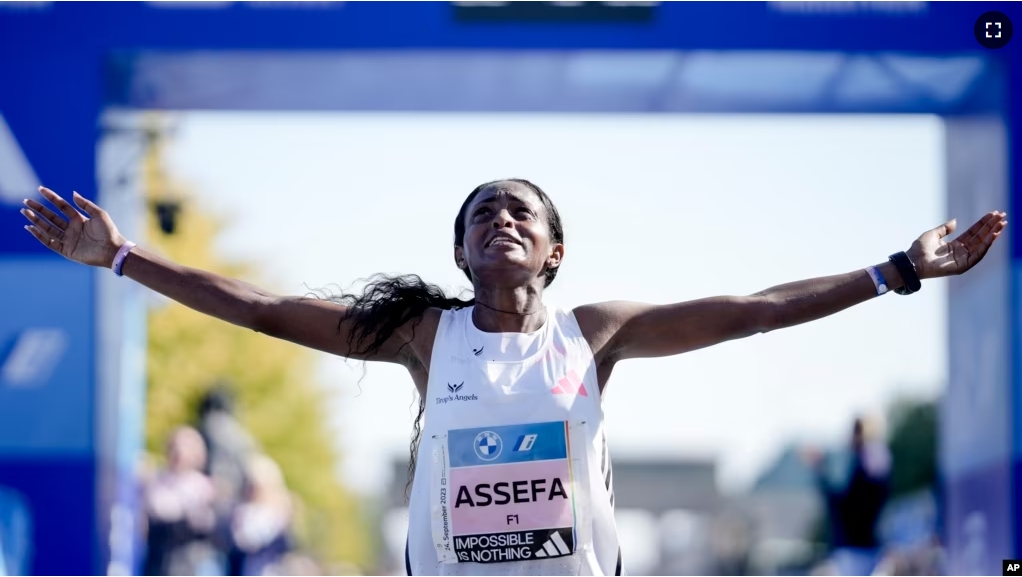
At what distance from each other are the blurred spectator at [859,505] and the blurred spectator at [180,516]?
4.48 meters

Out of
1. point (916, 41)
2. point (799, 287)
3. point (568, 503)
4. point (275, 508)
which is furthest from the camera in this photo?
point (275, 508)

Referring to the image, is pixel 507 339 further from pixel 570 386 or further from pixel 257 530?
pixel 257 530

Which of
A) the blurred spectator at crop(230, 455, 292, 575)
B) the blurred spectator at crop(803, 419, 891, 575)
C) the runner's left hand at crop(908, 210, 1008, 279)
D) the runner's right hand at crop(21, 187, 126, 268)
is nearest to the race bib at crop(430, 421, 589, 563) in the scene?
the runner's left hand at crop(908, 210, 1008, 279)

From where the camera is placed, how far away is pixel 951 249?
4648mm

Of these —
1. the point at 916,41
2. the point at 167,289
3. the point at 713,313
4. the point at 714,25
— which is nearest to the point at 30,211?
the point at 167,289

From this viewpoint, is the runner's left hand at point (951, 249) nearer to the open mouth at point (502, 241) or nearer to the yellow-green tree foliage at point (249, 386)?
the open mouth at point (502, 241)

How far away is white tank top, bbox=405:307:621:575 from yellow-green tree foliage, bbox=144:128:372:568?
16963 mm

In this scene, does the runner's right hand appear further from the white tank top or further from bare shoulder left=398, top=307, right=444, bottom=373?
the white tank top

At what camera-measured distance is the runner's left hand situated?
4.57 m

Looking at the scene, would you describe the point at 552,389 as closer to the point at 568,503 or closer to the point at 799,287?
the point at 568,503

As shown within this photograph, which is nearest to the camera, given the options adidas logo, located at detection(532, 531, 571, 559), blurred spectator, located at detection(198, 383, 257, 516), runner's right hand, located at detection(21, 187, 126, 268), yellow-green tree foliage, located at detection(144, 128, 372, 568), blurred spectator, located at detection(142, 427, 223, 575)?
adidas logo, located at detection(532, 531, 571, 559)

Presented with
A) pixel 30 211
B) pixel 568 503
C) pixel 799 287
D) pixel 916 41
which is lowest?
pixel 568 503

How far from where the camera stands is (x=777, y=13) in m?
7.95

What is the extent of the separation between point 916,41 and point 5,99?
540 centimetres
